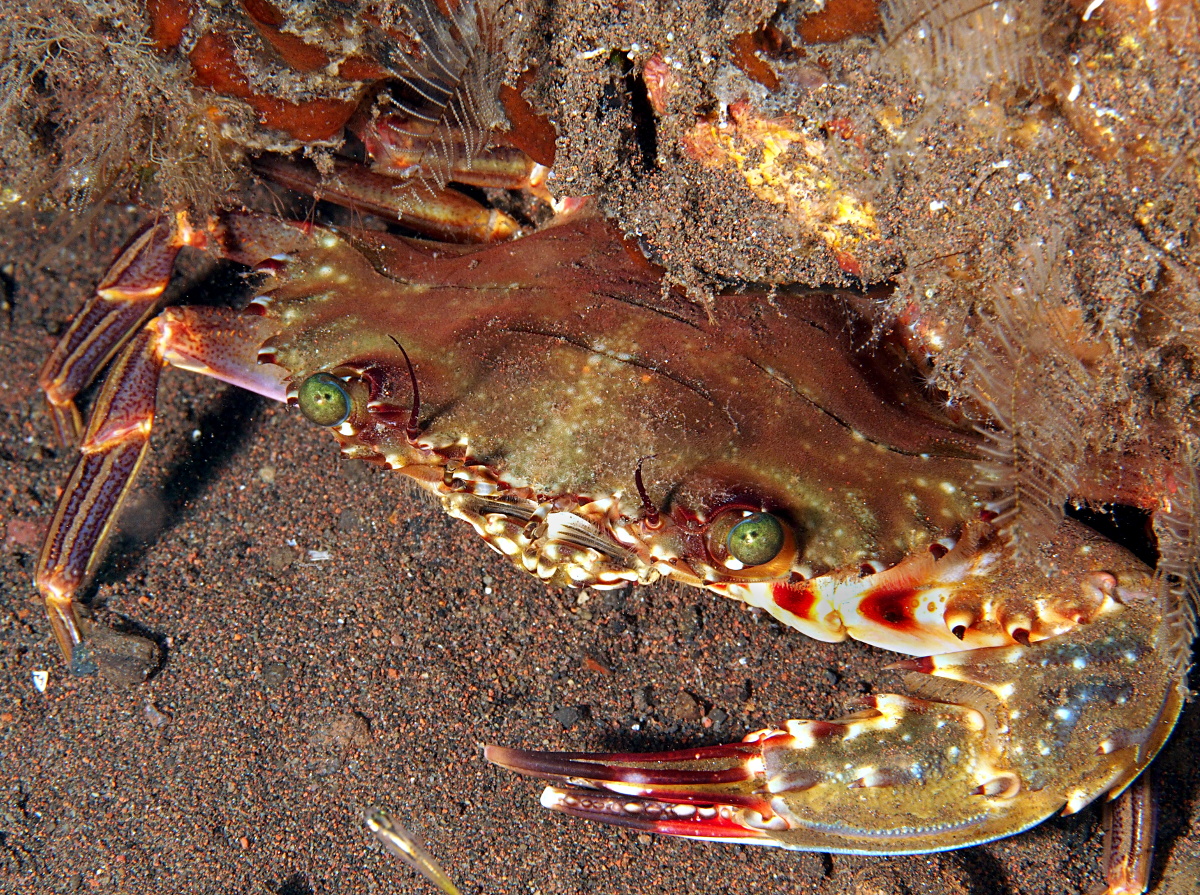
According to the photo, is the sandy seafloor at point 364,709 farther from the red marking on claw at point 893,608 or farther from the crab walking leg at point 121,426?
the red marking on claw at point 893,608

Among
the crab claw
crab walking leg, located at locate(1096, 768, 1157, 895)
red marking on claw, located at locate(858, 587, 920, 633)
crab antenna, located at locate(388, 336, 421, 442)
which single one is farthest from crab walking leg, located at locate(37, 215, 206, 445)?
crab walking leg, located at locate(1096, 768, 1157, 895)

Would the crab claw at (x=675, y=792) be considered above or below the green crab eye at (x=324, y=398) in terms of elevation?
below

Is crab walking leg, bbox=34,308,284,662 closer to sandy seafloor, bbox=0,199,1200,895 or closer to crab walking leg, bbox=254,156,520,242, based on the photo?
sandy seafloor, bbox=0,199,1200,895

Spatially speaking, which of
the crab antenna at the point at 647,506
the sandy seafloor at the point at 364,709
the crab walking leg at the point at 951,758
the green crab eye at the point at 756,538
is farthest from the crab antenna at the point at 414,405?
the crab walking leg at the point at 951,758

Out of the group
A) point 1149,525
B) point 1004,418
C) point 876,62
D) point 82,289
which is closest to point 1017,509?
point 1004,418

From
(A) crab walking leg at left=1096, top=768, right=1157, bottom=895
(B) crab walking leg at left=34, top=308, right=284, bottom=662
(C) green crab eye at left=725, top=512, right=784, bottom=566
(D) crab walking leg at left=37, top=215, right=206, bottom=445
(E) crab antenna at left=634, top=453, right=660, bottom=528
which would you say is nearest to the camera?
(C) green crab eye at left=725, top=512, right=784, bottom=566

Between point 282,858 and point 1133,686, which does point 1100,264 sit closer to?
point 1133,686
